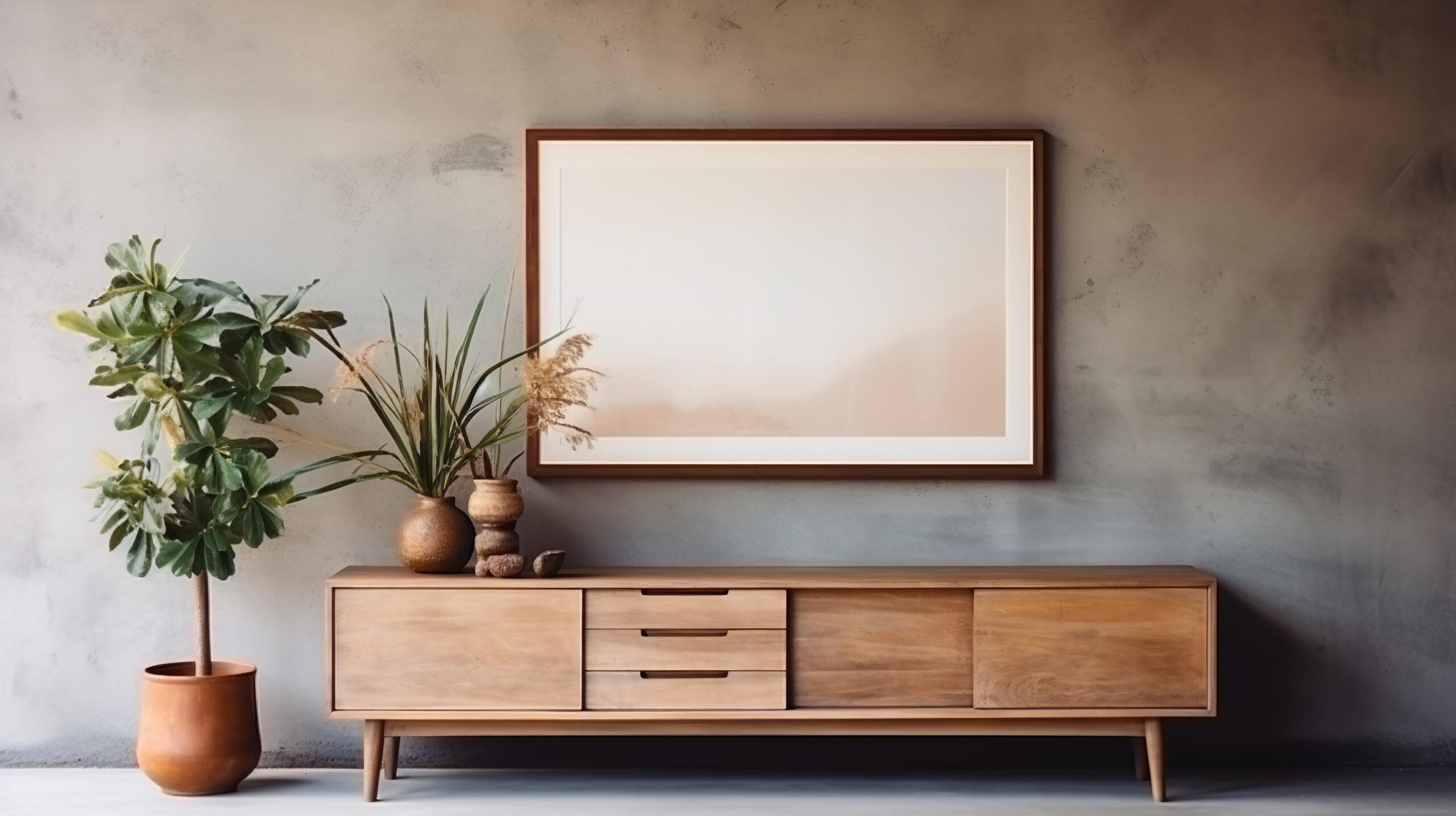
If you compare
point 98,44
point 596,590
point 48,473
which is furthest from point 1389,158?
point 48,473

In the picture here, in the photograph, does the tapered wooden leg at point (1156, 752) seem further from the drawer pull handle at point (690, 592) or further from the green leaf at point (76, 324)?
the green leaf at point (76, 324)

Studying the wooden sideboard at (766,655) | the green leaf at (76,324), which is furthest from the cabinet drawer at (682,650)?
the green leaf at (76,324)

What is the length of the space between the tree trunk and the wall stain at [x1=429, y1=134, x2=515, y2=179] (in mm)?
1366

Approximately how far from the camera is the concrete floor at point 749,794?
3.11 metres

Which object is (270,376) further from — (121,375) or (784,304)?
(784,304)

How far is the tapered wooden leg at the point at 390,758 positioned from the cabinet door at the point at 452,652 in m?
0.35

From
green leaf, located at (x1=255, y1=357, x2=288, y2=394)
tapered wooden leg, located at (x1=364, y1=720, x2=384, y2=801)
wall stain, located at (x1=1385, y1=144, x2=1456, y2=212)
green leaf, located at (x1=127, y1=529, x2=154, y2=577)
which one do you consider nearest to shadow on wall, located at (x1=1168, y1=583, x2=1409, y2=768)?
wall stain, located at (x1=1385, y1=144, x2=1456, y2=212)

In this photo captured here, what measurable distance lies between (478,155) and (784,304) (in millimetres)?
1024

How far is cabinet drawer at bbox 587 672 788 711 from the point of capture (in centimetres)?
312

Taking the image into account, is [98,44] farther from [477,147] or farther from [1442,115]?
[1442,115]

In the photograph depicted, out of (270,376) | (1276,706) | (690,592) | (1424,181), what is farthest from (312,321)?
(1424,181)

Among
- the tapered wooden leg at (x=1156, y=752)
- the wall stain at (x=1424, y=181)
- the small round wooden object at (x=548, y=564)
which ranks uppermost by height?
the wall stain at (x=1424, y=181)

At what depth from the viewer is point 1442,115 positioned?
11.8ft

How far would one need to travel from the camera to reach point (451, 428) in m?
3.31
